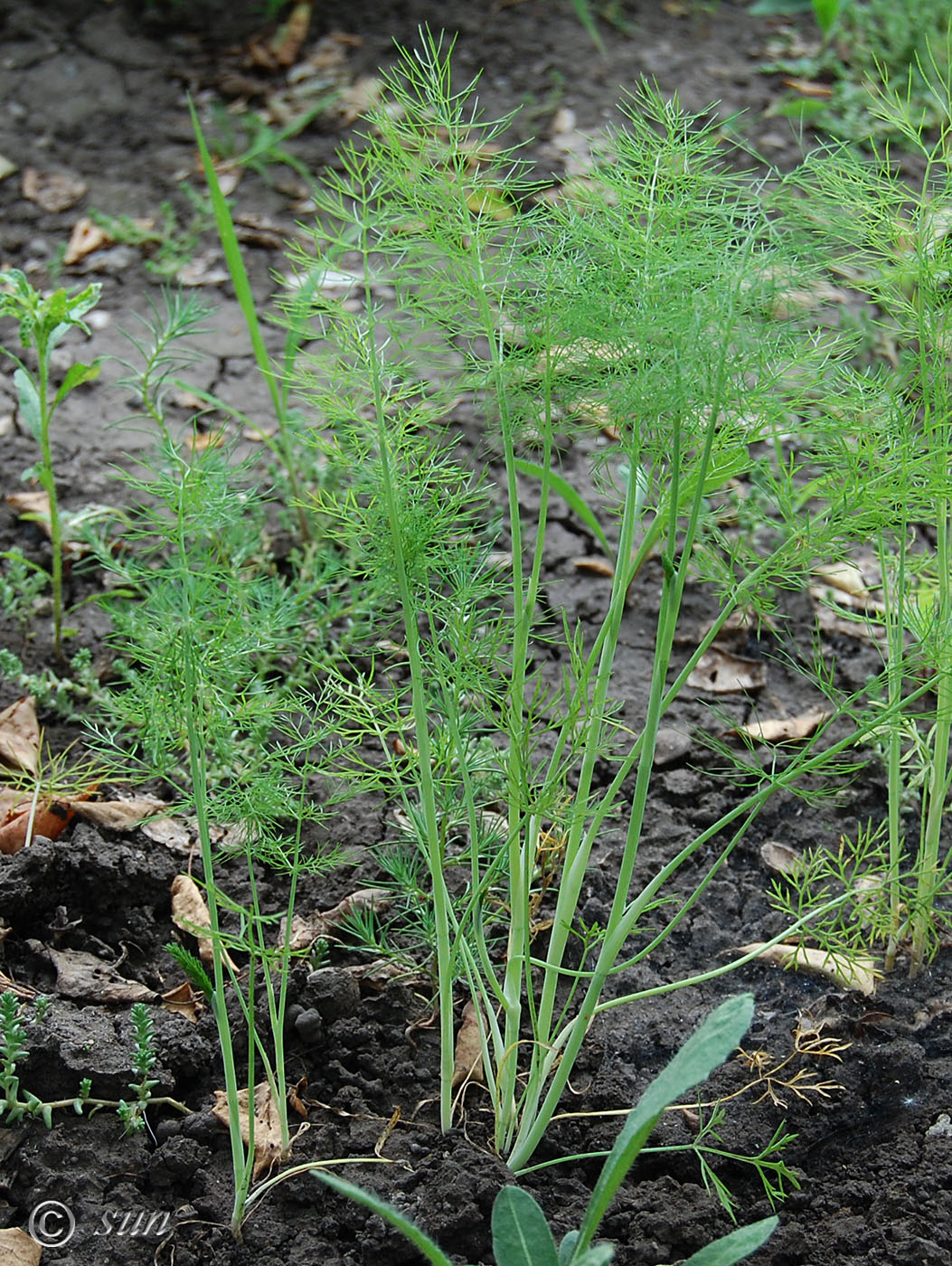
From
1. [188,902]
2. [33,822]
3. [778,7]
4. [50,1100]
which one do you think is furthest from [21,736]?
[778,7]

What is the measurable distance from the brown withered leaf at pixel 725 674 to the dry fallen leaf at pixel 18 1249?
1.44 metres

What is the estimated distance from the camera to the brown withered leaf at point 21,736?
6.74 ft

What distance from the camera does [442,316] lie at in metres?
1.45

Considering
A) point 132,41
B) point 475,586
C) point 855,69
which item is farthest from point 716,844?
point 132,41

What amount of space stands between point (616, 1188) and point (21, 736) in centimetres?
132

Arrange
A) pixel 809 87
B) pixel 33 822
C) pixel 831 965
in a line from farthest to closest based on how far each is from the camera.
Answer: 1. pixel 809 87
2. pixel 33 822
3. pixel 831 965

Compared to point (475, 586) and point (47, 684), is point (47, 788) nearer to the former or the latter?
point (47, 684)

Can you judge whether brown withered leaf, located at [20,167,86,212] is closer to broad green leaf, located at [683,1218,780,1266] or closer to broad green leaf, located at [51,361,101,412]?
broad green leaf, located at [51,361,101,412]

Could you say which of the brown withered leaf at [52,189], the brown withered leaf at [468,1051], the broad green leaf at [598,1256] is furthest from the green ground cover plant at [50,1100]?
the brown withered leaf at [52,189]

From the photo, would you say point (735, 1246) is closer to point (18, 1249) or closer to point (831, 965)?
point (831, 965)

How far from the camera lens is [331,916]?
72.2 inches

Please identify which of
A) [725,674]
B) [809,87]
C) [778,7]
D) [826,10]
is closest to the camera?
[725,674]

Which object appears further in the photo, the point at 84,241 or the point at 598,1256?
the point at 84,241

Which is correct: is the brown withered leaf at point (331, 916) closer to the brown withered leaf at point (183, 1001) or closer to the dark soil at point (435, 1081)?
the dark soil at point (435, 1081)
